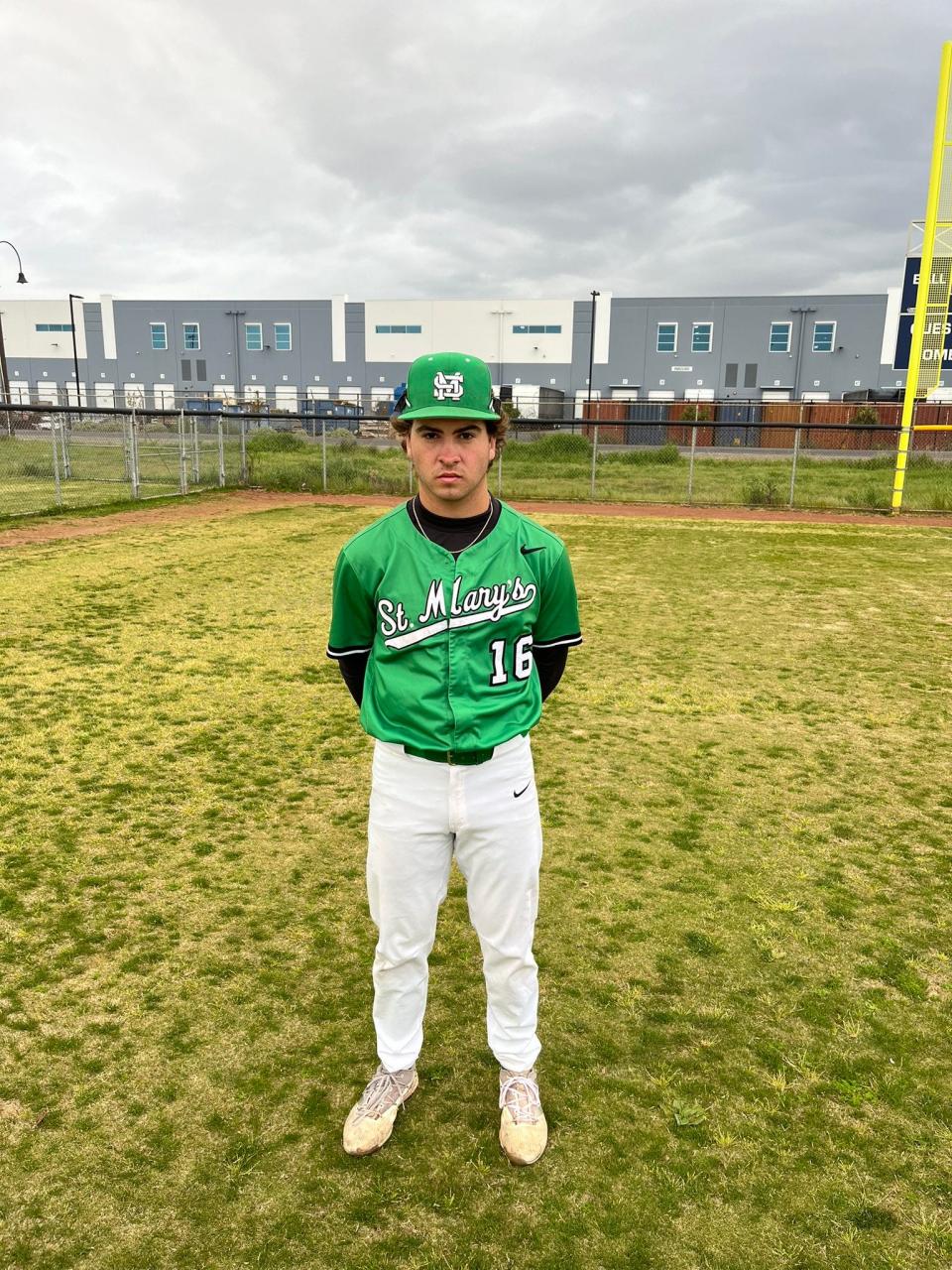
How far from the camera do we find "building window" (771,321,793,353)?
58.8 metres

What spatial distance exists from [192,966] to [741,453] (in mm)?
36663

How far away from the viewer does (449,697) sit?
2250 millimetres

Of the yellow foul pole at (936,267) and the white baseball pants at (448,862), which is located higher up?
the yellow foul pole at (936,267)

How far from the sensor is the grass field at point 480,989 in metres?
2.17

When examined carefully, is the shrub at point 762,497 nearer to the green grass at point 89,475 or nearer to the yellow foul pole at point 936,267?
the yellow foul pole at point 936,267

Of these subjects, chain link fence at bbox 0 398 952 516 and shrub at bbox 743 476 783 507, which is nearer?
chain link fence at bbox 0 398 952 516

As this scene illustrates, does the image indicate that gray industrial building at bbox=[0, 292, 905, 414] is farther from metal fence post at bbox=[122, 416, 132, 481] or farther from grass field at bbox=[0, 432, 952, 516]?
metal fence post at bbox=[122, 416, 132, 481]

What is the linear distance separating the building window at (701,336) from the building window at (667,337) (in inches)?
45.3

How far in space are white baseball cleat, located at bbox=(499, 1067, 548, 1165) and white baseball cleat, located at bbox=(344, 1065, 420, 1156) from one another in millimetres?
287

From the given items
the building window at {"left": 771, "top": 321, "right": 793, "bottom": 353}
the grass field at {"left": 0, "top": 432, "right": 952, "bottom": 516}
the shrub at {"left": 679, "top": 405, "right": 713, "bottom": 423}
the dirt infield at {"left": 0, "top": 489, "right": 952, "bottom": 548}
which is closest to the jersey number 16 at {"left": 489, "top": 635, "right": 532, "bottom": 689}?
the dirt infield at {"left": 0, "top": 489, "right": 952, "bottom": 548}

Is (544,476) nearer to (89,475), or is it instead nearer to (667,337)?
(89,475)

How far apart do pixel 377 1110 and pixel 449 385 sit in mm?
1980

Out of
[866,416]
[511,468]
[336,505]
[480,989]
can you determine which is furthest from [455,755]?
[866,416]

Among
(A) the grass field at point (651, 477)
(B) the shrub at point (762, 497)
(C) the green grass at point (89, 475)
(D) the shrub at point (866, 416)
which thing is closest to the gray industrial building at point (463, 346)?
(D) the shrub at point (866, 416)
